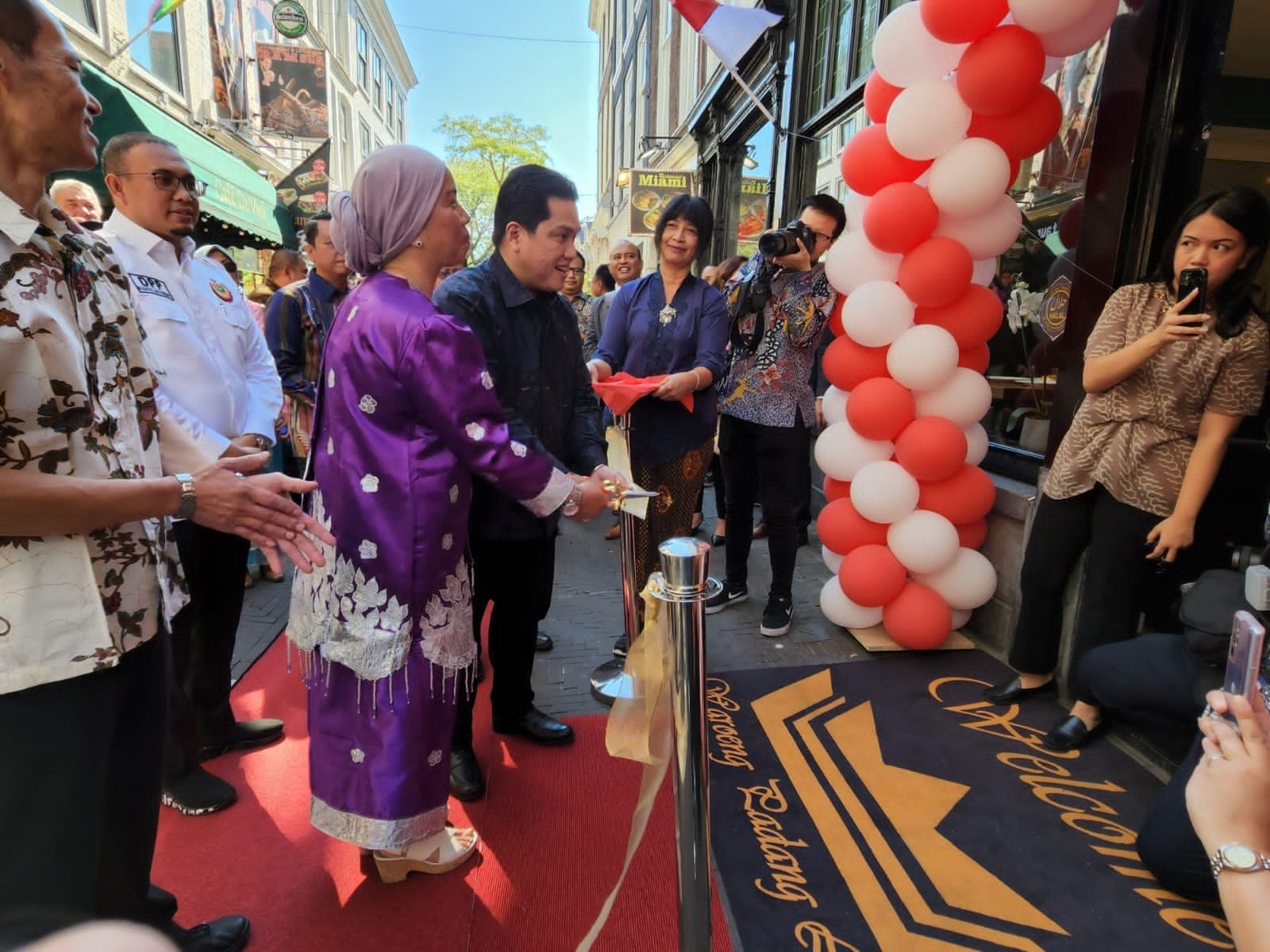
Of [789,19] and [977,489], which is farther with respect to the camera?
[789,19]

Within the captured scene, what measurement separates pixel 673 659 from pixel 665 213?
227 cm

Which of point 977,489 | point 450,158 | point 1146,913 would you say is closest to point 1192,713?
point 1146,913

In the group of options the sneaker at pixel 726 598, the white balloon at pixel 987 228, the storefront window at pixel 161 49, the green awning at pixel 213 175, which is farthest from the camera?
the storefront window at pixel 161 49

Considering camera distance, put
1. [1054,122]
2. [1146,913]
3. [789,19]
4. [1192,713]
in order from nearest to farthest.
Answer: [1146,913], [1192,713], [1054,122], [789,19]

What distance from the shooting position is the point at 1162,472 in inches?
88.1

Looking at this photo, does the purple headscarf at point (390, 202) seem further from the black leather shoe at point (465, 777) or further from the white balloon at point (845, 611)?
the white balloon at point (845, 611)

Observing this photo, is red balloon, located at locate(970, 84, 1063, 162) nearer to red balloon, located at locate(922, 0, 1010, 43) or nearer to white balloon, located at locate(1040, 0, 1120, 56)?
white balloon, located at locate(1040, 0, 1120, 56)

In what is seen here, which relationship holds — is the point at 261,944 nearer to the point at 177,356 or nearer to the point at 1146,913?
the point at 177,356

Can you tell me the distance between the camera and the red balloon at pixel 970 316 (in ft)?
9.25

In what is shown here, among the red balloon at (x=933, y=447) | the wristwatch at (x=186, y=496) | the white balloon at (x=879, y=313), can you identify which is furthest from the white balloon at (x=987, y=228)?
the wristwatch at (x=186, y=496)

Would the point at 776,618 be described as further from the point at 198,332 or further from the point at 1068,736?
the point at 198,332

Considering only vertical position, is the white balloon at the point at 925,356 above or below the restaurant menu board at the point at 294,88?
below

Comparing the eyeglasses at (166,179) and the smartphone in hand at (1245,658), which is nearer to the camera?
the smartphone in hand at (1245,658)

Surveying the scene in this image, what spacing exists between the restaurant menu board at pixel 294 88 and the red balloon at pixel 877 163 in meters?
12.8
